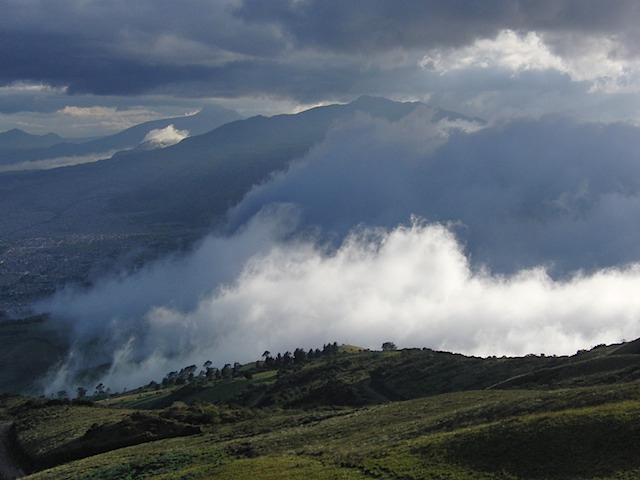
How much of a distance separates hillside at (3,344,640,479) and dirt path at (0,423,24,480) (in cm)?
172

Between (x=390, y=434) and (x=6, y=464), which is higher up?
(x=390, y=434)

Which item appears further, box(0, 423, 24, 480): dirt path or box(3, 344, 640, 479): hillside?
box(0, 423, 24, 480): dirt path

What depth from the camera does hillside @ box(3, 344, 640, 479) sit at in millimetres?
41781

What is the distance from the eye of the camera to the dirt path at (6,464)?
8331 cm

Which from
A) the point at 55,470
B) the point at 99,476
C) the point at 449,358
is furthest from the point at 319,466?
the point at 449,358

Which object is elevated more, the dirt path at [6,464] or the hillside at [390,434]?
the hillside at [390,434]

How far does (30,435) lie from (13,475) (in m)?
13.9

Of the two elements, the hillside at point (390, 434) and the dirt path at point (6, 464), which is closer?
the hillside at point (390, 434)

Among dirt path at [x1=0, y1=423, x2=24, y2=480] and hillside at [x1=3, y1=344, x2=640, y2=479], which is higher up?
hillside at [x1=3, y1=344, x2=640, y2=479]

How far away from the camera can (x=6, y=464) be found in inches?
3467

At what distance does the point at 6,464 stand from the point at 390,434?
5953 centimetres

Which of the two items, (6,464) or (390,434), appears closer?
(390,434)

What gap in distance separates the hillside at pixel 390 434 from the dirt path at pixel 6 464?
1723 mm

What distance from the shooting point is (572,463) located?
39344 millimetres
